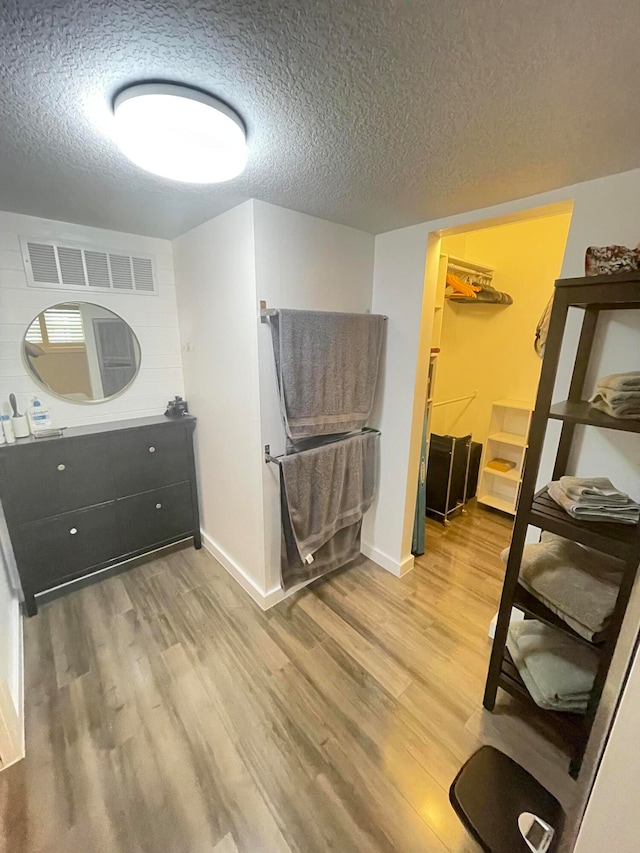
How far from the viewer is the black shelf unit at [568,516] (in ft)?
3.34

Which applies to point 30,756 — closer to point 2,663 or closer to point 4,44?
point 2,663

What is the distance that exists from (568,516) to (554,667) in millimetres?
597

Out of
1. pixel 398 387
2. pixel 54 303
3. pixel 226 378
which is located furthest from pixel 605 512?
pixel 54 303

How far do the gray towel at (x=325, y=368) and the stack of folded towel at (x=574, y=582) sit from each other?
1.08 metres

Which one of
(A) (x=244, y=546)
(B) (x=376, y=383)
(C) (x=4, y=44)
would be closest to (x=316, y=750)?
(A) (x=244, y=546)

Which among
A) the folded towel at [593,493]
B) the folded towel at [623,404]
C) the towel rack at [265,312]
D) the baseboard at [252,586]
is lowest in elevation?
the baseboard at [252,586]

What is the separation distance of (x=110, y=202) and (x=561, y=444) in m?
2.26

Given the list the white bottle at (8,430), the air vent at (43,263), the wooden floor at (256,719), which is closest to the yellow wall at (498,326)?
the wooden floor at (256,719)

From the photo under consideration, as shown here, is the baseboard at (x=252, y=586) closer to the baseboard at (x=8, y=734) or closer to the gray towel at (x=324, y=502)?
the gray towel at (x=324, y=502)

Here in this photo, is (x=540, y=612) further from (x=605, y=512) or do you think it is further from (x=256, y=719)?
(x=256, y=719)

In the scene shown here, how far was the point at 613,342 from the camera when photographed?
131 centimetres

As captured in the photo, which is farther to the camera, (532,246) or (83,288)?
(532,246)

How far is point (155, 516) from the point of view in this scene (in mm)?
2289

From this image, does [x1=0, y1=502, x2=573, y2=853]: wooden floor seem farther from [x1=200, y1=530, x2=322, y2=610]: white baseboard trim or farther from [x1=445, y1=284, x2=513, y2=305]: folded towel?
[x1=445, y1=284, x2=513, y2=305]: folded towel
